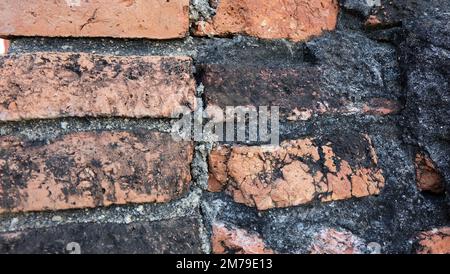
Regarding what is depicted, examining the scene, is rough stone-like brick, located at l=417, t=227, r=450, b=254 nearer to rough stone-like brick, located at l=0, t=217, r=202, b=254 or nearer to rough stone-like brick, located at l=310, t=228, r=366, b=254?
rough stone-like brick, located at l=310, t=228, r=366, b=254

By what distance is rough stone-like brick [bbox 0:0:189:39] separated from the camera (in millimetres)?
545

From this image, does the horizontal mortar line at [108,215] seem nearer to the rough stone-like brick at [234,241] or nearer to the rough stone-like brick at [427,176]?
the rough stone-like brick at [234,241]

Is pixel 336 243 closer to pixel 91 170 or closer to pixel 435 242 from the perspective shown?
pixel 435 242

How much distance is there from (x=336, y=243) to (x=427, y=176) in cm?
14

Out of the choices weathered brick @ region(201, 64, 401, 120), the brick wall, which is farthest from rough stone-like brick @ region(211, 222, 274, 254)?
weathered brick @ region(201, 64, 401, 120)

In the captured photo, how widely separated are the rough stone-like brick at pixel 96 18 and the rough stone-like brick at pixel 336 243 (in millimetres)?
276

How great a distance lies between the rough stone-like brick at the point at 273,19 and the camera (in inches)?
23.5

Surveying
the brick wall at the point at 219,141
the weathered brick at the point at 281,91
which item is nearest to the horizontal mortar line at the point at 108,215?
the brick wall at the point at 219,141

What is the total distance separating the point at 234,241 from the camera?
0.54 meters

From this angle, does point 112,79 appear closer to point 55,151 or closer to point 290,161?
point 55,151

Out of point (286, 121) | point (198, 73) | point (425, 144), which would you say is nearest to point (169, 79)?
point (198, 73)

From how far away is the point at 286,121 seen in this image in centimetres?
58

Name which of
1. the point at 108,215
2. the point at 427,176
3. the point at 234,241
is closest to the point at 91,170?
the point at 108,215
